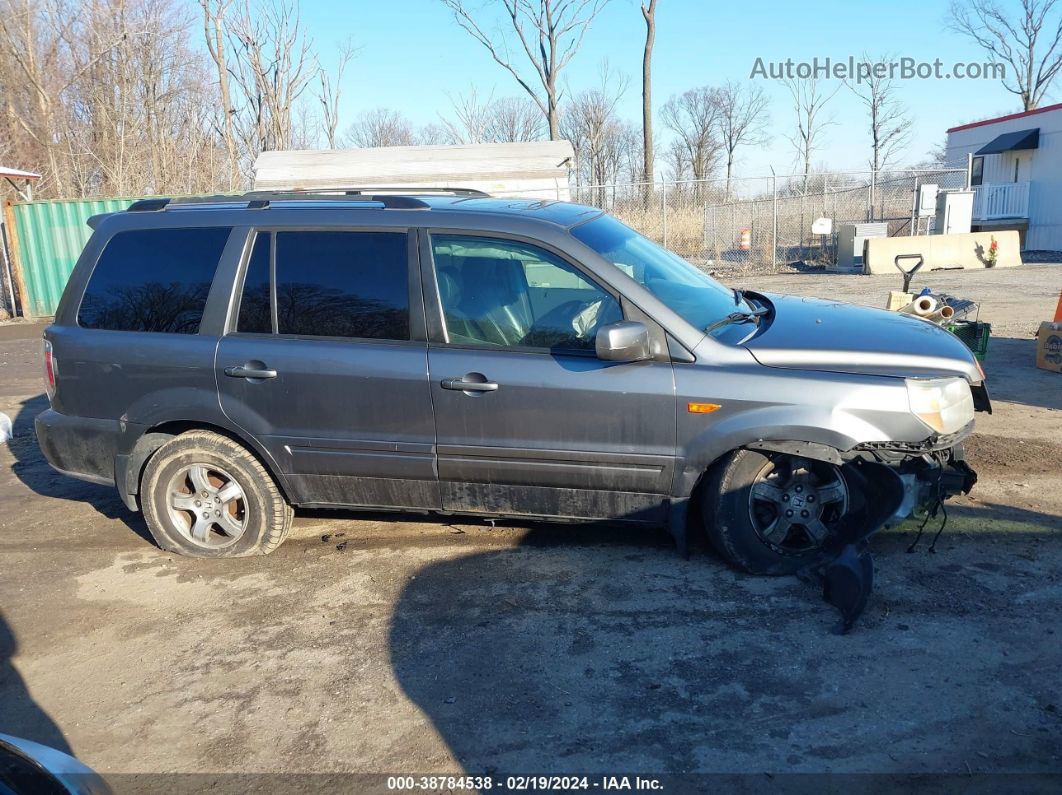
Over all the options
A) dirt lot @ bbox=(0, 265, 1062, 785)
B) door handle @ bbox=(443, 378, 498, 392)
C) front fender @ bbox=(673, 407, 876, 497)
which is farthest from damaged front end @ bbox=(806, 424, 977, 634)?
door handle @ bbox=(443, 378, 498, 392)

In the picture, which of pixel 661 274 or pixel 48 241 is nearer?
pixel 661 274

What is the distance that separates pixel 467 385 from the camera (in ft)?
14.2

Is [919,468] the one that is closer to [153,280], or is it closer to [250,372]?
[250,372]

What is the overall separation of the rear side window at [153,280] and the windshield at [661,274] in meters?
2.11

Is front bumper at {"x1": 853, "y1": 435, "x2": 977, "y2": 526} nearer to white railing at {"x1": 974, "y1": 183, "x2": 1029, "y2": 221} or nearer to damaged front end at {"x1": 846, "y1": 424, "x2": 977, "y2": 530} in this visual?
damaged front end at {"x1": 846, "y1": 424, "x2": 977, "y2": 530}

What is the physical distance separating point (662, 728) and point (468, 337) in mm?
2151

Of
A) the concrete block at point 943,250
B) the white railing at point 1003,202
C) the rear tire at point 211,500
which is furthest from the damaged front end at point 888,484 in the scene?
the white railing at point 1003,202

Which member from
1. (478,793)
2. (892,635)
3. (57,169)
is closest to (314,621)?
(478,793)

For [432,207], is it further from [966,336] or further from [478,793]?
[966,336]

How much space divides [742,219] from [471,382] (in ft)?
71.0

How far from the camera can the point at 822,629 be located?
12.3 feet

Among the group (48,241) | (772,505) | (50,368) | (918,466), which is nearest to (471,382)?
(772,505)

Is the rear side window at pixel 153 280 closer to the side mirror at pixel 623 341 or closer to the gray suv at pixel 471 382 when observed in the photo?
the gray suv at pixel 471 382

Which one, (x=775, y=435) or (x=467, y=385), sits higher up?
(x=467, y=385)
